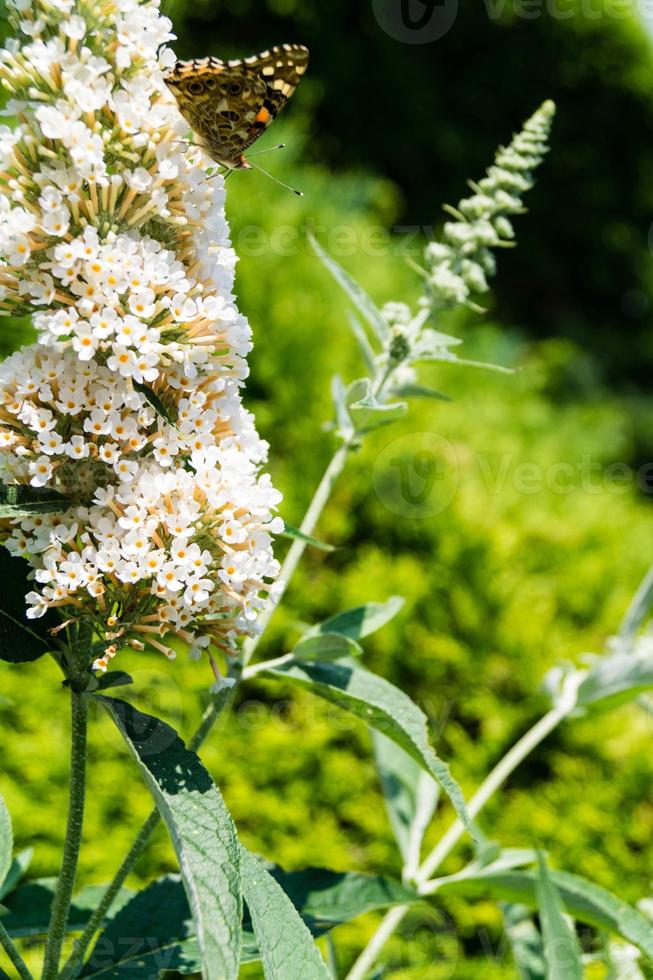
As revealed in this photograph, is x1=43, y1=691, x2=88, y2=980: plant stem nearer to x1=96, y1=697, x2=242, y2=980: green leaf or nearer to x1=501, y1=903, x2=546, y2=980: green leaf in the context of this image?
x1=96, y1=697, x2=242, y2=980: green leaf

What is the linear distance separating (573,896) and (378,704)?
1.49 feet

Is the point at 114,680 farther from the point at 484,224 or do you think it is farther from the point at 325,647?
the point at 484,224

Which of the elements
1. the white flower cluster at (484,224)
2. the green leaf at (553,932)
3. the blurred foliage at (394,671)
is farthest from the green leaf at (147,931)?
the blurred foliage at (394,671)

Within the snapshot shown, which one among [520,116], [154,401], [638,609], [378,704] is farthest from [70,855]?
[520,116]

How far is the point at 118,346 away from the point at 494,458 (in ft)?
8.60

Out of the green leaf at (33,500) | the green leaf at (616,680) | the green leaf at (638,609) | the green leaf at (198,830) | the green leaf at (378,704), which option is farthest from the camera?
the green leaf at (638,609)

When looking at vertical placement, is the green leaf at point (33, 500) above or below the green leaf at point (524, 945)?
above

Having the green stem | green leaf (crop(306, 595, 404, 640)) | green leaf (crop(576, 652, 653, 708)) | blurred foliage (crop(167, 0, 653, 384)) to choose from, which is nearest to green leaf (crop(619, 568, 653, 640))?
green leaf (crop(576, 652, 653, 708))

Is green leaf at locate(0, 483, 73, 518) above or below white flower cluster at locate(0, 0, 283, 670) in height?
below

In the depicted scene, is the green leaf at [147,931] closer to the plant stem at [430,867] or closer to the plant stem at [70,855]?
the plant stem at [70,855]

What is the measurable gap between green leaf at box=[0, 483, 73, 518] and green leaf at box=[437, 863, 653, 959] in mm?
713

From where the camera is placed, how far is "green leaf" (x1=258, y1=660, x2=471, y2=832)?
859mm

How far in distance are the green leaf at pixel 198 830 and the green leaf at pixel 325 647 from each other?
233mm

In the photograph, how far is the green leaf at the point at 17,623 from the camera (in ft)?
2.71
